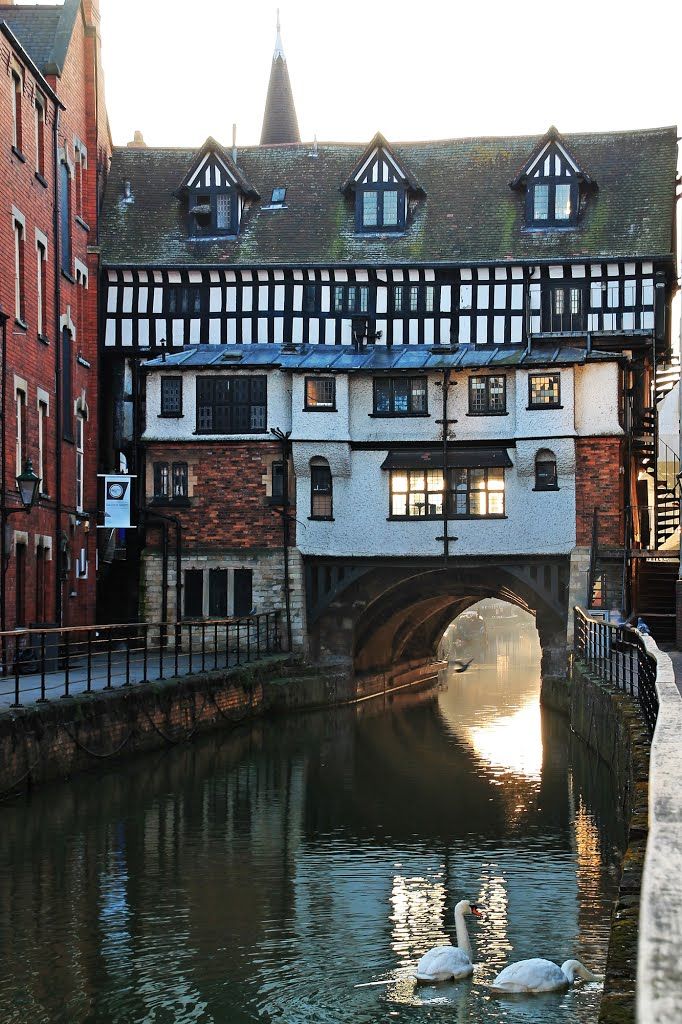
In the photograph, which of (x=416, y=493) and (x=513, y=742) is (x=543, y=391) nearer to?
(x=416, y=493)

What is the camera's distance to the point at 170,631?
37.8 meters

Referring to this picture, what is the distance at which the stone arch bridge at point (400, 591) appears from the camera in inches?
1447

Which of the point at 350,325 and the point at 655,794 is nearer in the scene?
the point at 655,794

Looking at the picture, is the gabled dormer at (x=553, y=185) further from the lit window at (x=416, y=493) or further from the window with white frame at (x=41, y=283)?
the window with white frame at (x=41, y=283)

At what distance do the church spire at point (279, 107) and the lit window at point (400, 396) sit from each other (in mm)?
22271

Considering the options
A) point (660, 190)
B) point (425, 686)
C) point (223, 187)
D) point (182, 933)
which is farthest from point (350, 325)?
point (182, 933)

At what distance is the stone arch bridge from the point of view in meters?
36.8

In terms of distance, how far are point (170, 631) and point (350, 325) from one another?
9259 mm

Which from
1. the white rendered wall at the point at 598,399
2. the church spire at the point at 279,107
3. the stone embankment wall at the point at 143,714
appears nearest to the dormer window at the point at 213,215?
the white rendered wall at the point at 598,399

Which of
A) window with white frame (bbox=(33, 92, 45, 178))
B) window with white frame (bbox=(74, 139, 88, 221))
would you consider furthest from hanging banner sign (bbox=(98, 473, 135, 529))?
window with white frame (bbox=(33, 92, 45, 178))

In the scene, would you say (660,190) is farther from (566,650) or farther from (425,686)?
(425,686)

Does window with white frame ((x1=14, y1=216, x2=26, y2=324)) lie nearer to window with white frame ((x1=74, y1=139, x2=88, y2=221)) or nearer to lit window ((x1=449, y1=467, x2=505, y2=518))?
window with white frame ((x1=74, y1=139, x2=88, y2=221))

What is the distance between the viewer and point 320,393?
37.8 meters

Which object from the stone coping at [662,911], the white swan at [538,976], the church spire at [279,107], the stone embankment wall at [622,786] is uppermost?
the church spire at [279,107]
